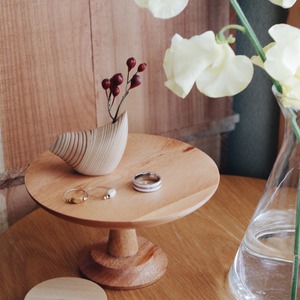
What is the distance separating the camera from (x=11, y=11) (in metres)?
1.09

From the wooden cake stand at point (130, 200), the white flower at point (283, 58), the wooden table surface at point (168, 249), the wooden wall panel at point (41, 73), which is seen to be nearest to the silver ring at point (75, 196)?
the wooden cake stand at point (130, 200)

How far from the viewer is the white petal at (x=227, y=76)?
64 cm

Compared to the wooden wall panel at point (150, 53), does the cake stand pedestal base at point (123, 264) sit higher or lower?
A: lower

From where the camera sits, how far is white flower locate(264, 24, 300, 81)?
0.65m

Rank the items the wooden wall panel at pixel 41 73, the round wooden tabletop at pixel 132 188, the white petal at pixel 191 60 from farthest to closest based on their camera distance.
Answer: the wooden wall panel at pixel 41 73 < the round wooden tabletop at pixel 132 188 < the white petal at pixel 191 60

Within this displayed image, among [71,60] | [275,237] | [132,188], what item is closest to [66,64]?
[71,60]

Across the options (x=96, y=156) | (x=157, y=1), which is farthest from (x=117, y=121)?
(x=157, y=1)

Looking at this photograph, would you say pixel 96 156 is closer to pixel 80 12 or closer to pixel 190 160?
pixel 190 160

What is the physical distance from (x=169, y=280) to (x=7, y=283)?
0.26m

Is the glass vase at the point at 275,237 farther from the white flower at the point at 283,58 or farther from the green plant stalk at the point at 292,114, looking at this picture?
the white flower at the point at 283,58

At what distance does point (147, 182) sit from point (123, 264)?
140 mm

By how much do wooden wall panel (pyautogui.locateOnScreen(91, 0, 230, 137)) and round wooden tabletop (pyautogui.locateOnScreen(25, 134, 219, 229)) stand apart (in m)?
0.18

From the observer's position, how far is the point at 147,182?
970 millimetres

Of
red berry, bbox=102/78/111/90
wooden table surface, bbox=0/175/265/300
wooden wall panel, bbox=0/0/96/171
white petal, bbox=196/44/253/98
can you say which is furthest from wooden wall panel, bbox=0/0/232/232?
white petal, bbox=196/44/253/98
